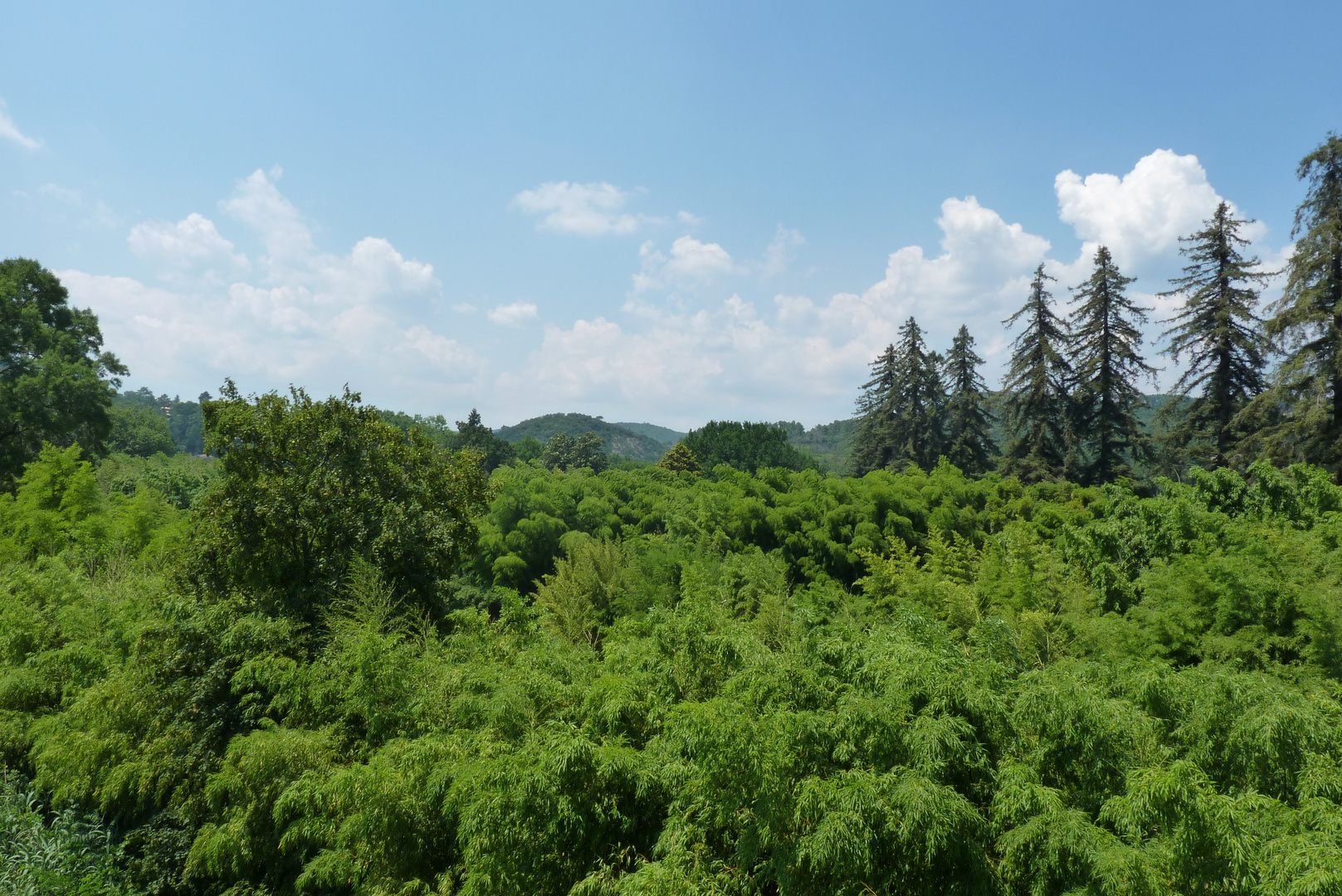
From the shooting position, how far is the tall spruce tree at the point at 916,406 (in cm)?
2709

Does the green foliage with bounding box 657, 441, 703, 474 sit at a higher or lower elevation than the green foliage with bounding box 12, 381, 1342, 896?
higher

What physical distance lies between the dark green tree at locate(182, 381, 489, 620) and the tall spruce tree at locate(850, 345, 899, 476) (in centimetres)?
2247

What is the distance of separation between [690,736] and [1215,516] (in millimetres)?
8448

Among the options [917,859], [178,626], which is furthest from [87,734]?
[917,859]

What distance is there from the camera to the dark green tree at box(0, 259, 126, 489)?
19.1 metres

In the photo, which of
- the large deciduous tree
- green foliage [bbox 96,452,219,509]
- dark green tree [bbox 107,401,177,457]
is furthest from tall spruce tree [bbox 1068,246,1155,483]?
dark green tree [bbox 107,401,177,457]

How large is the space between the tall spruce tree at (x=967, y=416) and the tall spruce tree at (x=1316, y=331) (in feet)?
40.8

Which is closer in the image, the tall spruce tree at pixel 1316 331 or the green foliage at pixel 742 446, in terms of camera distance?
the tall spruce tree at pixel 1316 331

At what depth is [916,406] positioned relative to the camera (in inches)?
1104

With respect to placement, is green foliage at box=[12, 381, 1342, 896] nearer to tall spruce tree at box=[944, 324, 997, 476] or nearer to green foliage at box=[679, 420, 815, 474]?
tall spruce tree at box=[944, 324, 997, 476]

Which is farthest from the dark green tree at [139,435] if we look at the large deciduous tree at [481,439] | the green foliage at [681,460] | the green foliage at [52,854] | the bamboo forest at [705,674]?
the green foliage at [52,854]

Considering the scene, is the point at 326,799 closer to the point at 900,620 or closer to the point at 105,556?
the point at 900,620

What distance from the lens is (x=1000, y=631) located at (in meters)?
6.47

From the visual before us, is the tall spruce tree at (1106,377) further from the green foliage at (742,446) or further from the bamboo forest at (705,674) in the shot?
the green foliage at (742,446)
